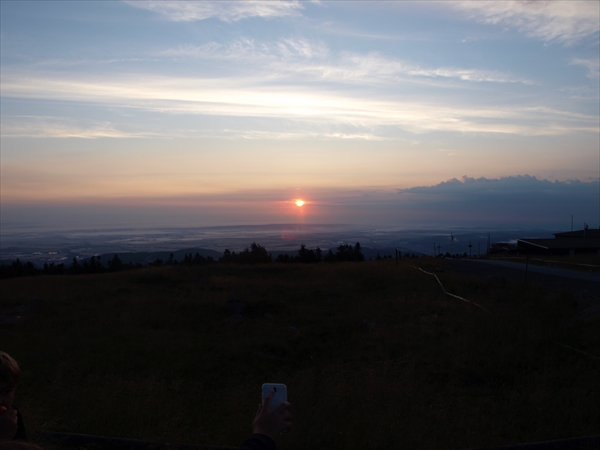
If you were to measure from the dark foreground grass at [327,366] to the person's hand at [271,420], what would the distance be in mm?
2861

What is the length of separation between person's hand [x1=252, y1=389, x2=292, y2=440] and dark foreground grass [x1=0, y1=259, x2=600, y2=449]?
2.86 metres

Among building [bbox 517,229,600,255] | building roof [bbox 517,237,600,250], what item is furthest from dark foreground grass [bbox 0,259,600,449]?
building roof [bbox 517,237,600,250]

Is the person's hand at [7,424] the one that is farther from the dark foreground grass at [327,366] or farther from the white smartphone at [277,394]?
the dark foreground grass at [327,366]

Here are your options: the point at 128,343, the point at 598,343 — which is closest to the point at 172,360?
the point at 128,343

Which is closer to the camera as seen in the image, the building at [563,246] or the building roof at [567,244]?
the building at [563,246]

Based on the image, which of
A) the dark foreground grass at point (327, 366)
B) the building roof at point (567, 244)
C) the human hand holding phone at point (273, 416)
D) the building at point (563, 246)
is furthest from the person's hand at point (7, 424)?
the building roof at point (567, 244)

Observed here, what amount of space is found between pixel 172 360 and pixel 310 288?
986 centimetres

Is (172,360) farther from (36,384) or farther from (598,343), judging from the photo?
(598,343)

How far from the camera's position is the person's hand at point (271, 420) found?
2.04m

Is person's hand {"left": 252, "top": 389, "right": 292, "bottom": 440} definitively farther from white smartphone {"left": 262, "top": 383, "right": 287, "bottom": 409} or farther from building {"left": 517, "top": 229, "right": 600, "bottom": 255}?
building {"left": 517, "top": 229, "right": 600, "bottom": 255}

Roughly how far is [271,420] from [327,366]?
6.84 metres

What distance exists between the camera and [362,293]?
17.4 meters

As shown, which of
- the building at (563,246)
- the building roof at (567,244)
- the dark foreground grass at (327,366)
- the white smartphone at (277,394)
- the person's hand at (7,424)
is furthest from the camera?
the building roof at (567,244)

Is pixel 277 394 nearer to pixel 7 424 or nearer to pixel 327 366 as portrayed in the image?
pixel 7 424
